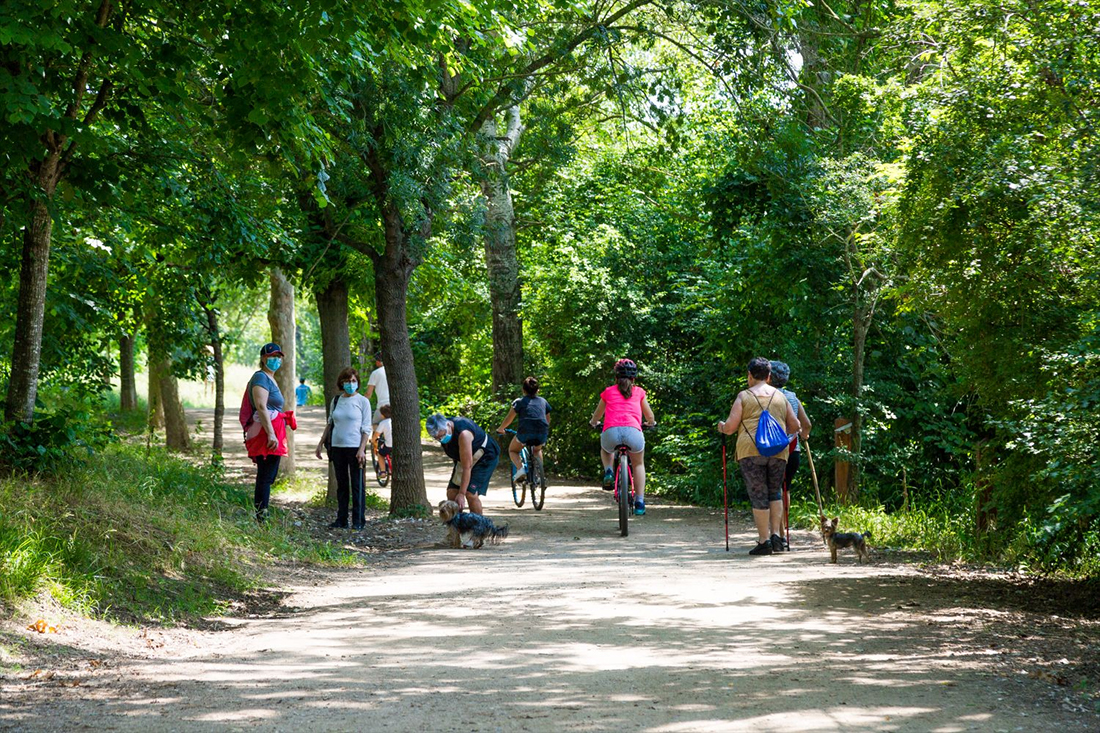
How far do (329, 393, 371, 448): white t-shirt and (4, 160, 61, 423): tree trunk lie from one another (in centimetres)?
456

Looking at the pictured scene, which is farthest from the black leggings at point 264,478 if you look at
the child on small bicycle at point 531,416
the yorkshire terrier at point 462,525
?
the child on small bicycle at point 531,416

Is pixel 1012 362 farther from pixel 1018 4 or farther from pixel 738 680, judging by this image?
pixel 738 680

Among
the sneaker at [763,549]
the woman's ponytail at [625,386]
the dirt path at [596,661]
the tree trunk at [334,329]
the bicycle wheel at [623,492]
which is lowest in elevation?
the dirt path at [596,661]

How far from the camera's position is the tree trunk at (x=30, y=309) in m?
9.72

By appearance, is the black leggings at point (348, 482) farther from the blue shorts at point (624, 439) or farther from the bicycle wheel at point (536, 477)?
the bicycle wheel at point (536, 477)

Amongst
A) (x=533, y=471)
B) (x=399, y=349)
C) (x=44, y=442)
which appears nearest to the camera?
(x=44, y=442)

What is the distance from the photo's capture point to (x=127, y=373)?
30.5m

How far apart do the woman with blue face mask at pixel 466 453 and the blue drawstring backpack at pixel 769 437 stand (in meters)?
3.43

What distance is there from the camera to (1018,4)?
9.08 metres

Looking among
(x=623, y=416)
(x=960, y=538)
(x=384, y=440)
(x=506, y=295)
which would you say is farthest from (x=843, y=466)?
(x=506, y=295)

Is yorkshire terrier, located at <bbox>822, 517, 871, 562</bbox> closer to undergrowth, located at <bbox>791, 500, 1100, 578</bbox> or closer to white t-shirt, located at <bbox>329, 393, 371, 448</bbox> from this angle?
undergrowth, located at <bbox>791, 500, 1100, 578</bbox>

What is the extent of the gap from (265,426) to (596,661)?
696 centimetres

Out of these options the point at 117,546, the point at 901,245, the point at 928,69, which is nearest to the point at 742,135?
the point at 928,69

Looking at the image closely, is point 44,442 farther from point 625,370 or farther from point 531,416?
point 531,416
